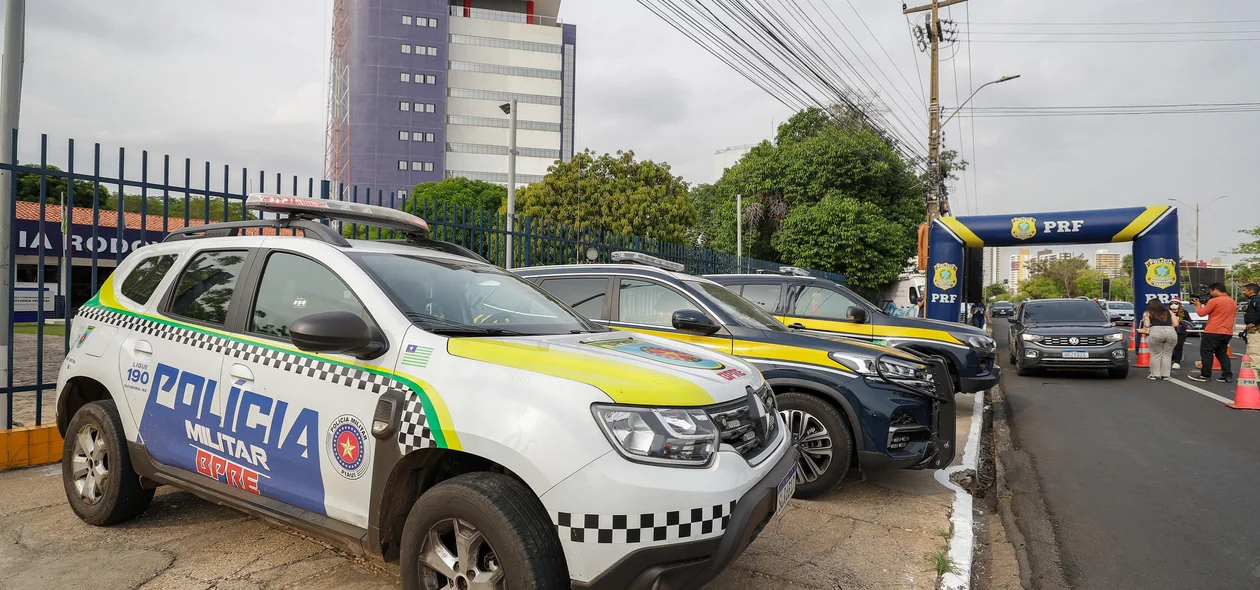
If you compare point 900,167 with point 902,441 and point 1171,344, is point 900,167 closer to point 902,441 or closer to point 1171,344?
point 1171,344

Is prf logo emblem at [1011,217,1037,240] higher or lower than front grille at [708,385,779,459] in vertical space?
higher

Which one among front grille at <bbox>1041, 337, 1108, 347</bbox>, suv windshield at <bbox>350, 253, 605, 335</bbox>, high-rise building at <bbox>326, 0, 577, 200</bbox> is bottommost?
front grille at <bbox>1041, 337, 1108, 347</bbox>

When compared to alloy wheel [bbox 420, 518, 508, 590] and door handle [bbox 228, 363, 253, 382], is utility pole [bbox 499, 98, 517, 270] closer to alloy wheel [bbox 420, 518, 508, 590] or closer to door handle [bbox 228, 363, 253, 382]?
door handle [bbox 228, 363, 253, 382]

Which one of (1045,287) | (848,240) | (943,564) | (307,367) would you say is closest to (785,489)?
(943,564)

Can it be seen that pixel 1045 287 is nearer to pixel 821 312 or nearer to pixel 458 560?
pixel 821 312

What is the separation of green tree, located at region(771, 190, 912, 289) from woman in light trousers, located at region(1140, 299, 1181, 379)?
52.2 feet

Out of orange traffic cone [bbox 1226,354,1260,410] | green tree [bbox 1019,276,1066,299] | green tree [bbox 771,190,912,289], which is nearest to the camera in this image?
orange traffic cone [bbox 1226,354,1260,410]

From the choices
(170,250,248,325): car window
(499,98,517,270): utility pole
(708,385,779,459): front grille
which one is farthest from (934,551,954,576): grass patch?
(499,98,517,270): utility pole

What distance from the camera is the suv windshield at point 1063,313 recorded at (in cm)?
1319

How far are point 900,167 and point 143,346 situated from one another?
100 feet

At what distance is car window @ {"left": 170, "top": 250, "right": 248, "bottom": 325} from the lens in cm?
338

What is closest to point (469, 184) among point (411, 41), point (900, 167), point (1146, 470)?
point (411, 41)

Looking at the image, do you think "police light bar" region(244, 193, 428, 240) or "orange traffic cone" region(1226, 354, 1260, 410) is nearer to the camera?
"police light bar" region(244, 193, 428, 240)

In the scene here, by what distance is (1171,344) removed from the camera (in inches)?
479
